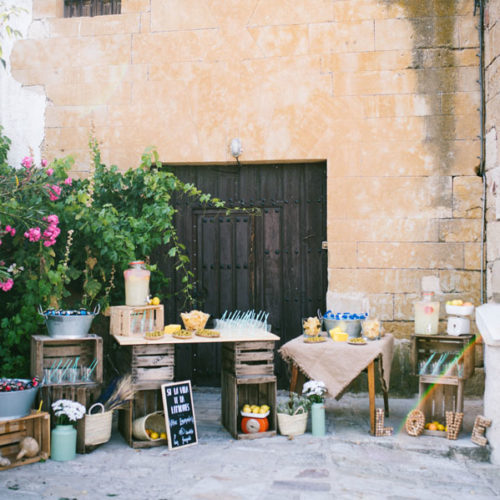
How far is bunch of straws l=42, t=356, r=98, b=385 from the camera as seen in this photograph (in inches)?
169

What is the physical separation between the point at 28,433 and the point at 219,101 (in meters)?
3.44

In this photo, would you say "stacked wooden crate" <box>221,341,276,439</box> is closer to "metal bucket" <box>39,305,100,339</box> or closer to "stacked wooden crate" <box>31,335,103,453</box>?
"stacked wooden crate" <box>31,335,103,453</box>

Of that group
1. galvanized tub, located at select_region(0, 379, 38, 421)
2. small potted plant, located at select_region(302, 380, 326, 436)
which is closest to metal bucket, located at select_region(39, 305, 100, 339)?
galvanized tub, located at select_region(0, 379, 38, 421)

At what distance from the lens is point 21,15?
20.1 ft

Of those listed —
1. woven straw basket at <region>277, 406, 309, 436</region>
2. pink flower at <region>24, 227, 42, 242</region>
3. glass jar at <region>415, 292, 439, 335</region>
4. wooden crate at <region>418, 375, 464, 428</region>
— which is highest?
pink flower at <region>24, 227, 42, 242</region>

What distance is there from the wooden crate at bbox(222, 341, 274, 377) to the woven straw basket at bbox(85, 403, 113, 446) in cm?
96

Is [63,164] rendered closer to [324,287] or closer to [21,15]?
[21,15]

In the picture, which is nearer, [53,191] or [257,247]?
[53,191]

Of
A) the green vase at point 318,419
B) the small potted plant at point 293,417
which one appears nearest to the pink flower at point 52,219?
the small potted plant at point 293,417

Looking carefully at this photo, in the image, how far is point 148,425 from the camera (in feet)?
14.5

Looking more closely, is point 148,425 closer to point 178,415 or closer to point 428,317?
point 178,415

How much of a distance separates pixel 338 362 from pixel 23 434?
2233 mm

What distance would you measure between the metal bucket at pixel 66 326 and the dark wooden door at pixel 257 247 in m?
1.73

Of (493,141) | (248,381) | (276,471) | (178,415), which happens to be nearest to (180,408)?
(178,415)
